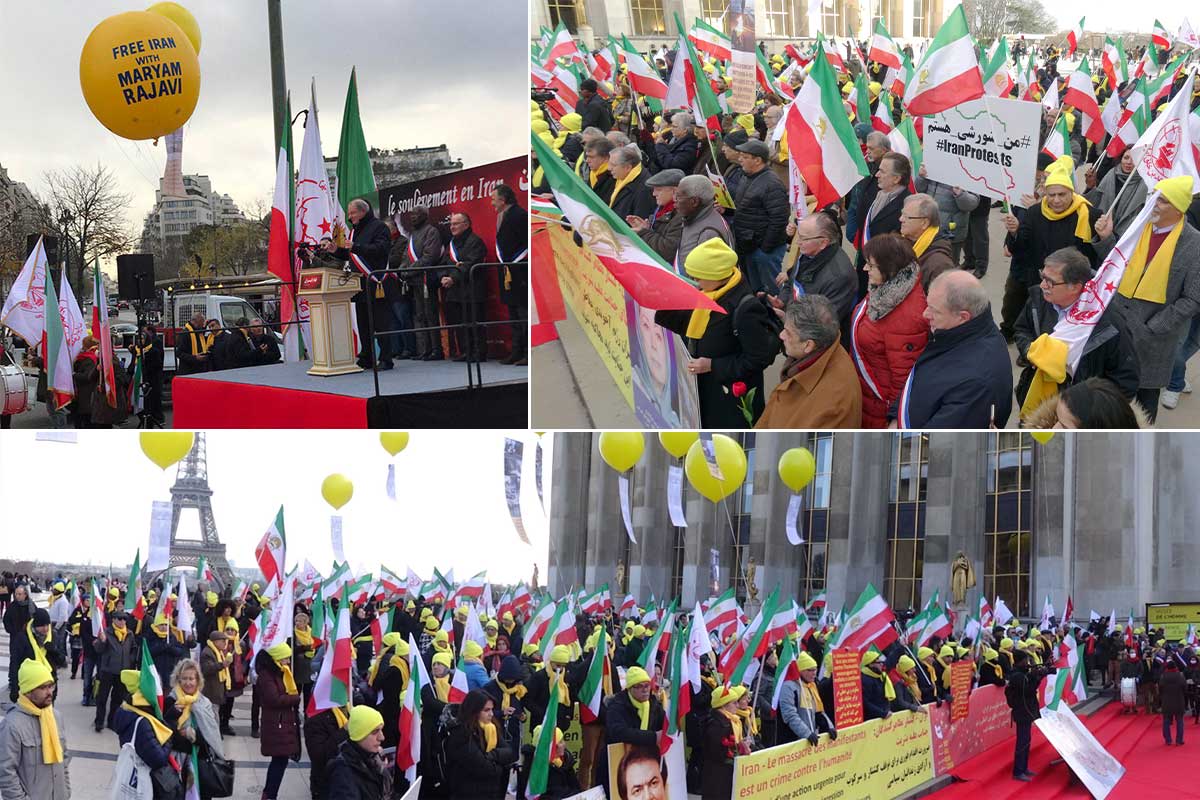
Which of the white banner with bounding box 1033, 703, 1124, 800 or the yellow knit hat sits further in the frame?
the white banner with bounding box 1033, 703, 1124, 800

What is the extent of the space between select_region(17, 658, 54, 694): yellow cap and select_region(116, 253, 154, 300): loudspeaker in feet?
26.4

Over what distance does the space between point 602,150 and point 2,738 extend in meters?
5.84

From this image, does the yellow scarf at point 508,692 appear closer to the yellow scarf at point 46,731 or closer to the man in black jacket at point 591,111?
the yellow scarf at point 46,731

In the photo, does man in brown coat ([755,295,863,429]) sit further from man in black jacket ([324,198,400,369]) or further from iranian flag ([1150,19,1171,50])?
iranian flag ([1150,19,1171,50])

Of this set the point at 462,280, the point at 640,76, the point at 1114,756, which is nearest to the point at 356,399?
the point at 462,280

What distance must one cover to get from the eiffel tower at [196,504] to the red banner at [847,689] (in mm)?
4848

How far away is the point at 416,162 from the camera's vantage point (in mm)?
29250

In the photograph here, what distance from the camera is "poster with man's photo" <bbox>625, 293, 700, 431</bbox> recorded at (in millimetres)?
5867

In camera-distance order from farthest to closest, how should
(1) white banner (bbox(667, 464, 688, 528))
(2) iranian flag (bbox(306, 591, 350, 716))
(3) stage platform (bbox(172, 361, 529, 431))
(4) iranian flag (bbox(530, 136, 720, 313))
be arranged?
1. (1) white banner (bbox(667, 464, 688, 528))
2. (3) stage platform (bbox(172, 361, 529, 431))
3. (2) iranian flag (bbox(306, 591, 350, 716))
4. (4) iranian flag (bbox(530, 136, 720, 313))

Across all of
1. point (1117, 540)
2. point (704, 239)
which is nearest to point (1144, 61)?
point (1117, 540)

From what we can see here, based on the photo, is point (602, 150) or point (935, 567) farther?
point (935, 567)

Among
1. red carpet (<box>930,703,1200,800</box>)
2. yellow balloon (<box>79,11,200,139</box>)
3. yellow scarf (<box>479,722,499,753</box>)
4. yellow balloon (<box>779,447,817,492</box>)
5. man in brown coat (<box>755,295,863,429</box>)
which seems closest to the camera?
man in brown coat (<box>755,295,863,429</box>)

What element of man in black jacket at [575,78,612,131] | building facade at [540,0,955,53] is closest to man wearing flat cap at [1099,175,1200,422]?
man in black jacket at [575,78,612,131]

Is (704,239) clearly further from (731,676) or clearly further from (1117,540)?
(1117,540)
